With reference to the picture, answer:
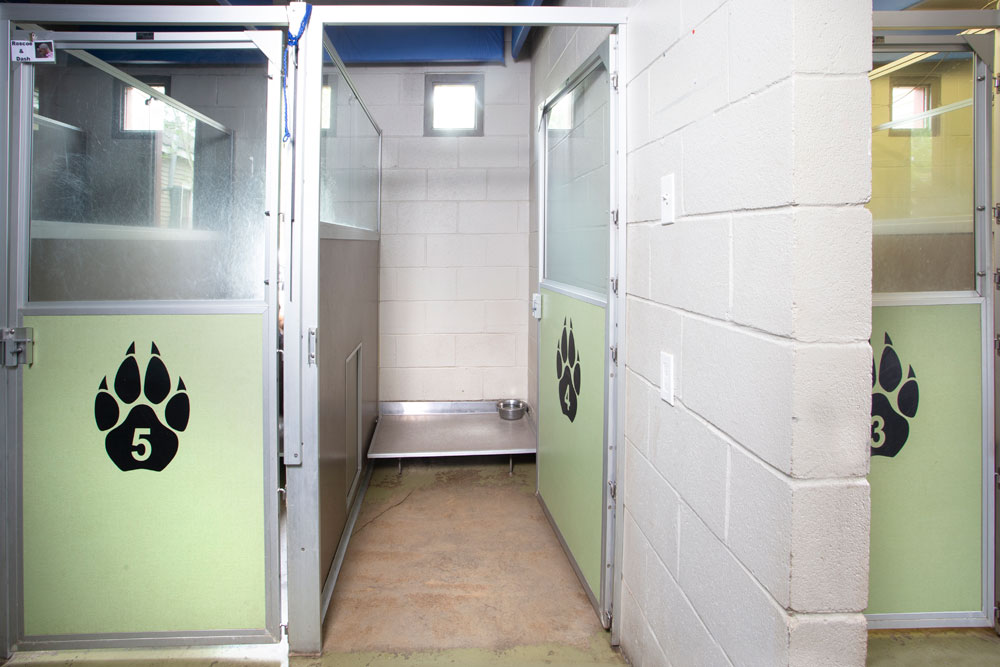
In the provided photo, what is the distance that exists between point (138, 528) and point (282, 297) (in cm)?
81

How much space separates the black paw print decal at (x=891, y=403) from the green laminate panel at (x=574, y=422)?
32.3 inches

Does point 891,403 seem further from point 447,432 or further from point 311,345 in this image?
point 447,432

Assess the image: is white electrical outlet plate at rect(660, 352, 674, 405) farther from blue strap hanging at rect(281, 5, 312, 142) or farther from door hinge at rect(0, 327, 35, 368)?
door hinge at rect(0, 327, 35, 368)

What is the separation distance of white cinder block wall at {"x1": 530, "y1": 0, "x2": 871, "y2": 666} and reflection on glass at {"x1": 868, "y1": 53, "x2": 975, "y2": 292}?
0.81 meters

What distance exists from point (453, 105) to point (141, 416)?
9.57 ft

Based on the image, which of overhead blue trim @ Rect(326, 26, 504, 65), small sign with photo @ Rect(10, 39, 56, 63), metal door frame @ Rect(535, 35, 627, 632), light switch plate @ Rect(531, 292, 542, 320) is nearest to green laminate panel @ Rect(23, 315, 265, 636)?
small sign with photo @ Rect(10, 39, 56, 63)

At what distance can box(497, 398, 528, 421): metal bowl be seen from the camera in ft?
13.6

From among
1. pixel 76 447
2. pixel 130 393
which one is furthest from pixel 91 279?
pixel 76 447

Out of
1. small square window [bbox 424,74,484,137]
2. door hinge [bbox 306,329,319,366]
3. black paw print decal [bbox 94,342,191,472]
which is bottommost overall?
black paw print decal [bbox 94,342,191,472]

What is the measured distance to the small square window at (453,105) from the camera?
13.8 ft

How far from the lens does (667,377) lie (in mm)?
1667

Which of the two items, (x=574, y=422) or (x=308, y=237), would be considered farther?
(x=574, y=422)

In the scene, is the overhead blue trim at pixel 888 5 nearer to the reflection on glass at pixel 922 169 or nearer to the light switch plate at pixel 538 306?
the reflection on glass at pixel 922 169

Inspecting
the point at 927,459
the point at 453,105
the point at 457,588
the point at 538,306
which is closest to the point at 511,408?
the point at 538,306
